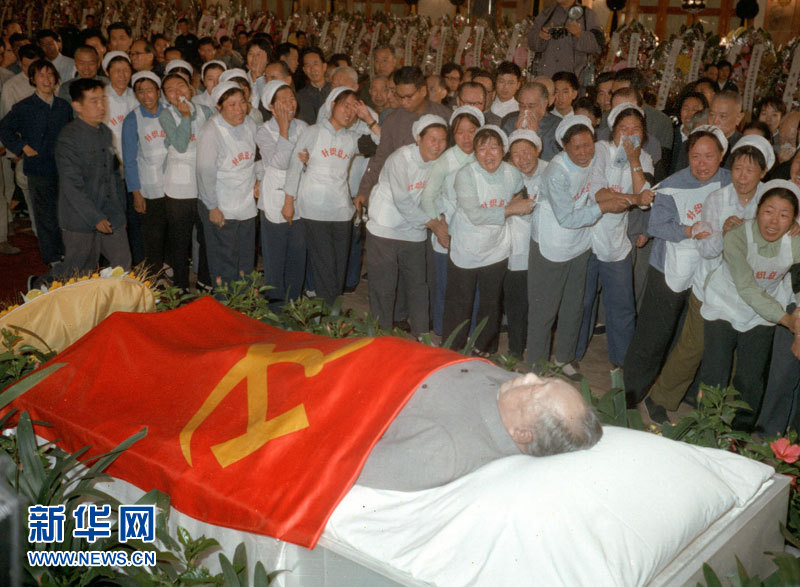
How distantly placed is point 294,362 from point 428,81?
12.2 feet

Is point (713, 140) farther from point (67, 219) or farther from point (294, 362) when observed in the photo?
point (67, 219)

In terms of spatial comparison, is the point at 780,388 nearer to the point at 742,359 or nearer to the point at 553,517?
the point at 742,359

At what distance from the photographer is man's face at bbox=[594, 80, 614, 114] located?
5668mm

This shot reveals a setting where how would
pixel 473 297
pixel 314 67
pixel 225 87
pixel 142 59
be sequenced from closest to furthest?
1. pixel 473 297
2. pixel 225 87
3. pixel 142 59
4. pixel 314 67

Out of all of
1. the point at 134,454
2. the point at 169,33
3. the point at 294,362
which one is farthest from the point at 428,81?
the point at 169,33

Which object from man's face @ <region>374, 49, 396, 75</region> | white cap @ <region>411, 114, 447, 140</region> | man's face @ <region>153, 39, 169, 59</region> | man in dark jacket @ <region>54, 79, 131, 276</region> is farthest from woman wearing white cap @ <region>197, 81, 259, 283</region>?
man's face @ <region>153, 39, 169, 59</region>

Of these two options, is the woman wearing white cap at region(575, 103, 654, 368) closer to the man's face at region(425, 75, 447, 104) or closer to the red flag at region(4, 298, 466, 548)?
the man's face at region(425, 75, 447, 104)

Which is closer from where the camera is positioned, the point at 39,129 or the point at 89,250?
the point at 89,250

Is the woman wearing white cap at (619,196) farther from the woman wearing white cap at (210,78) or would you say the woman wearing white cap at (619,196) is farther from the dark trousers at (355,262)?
the woman wearing white cap at (210,78)

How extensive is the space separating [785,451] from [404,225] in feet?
8.53

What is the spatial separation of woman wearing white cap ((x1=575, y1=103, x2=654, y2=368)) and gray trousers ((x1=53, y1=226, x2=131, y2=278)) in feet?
9.05

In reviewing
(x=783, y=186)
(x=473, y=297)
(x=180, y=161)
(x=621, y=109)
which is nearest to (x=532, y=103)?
(x=621, y=109)

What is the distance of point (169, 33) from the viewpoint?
1180cm

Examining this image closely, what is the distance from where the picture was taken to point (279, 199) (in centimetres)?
509
